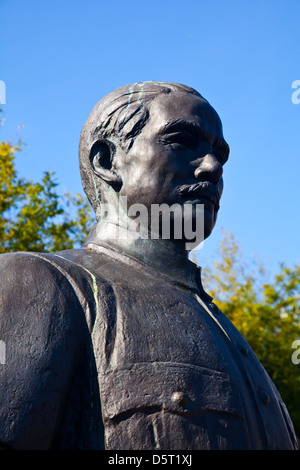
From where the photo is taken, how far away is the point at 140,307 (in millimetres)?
3588

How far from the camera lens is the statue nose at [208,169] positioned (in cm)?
403

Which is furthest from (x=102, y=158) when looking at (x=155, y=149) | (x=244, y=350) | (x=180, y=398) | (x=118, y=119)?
(x=180, y=398)

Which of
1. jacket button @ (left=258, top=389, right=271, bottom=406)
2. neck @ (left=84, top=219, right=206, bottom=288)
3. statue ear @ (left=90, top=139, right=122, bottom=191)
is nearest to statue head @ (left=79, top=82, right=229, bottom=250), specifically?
statue ear @ (left=90, top=139, right=122, bottom=191)

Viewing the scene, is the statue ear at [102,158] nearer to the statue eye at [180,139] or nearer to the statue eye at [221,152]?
the statue eye at [180,139]

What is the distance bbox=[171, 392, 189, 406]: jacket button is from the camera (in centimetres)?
324

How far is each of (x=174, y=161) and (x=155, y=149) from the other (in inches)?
5.2

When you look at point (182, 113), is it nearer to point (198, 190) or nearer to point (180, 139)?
point (180, 139)

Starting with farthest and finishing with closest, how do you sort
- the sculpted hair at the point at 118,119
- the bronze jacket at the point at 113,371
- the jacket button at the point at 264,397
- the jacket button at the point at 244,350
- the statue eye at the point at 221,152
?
1. the statue eye at the point at 221,152
2. the sculpted hair at the point at 118,119
3. the jacket button at the point at 244,350
4. the jacket button at the point at 264,397
5. the bronze jacket at the point at 113,371

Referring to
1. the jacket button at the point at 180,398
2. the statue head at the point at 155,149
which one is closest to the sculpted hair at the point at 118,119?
the statue head at the point at 155,149

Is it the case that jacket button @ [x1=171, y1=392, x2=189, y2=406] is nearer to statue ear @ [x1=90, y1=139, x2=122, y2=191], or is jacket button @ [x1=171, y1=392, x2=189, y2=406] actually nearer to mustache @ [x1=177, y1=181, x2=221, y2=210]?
mustache @ [x1=177, y1=181, x2=221, y2=210]
